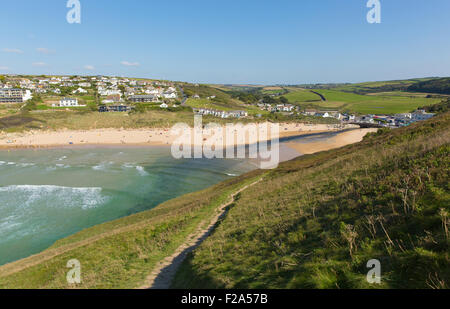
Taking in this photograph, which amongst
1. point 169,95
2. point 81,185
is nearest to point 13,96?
point 169,95

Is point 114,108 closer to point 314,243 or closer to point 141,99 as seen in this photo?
point 141,99

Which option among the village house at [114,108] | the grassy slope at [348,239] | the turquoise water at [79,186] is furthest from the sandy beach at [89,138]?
the grassy slope at [348,239]

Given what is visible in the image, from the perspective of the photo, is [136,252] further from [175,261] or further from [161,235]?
[175,261]

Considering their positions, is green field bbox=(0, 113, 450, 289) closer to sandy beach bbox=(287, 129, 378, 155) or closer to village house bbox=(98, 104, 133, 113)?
sandy beach bbox=(287, 129, 378, 155)

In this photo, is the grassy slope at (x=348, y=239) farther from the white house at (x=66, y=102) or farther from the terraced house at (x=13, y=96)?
the terraced house at (x=13, y=96)

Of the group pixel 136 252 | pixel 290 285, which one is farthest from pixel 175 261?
pixel 290 285

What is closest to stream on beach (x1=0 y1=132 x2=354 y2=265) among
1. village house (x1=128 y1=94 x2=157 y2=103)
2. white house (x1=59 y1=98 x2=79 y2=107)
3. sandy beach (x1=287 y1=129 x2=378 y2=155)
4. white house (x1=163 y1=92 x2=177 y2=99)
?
sandy beach (x1=287 y1=129 x2=378 y2=155)
